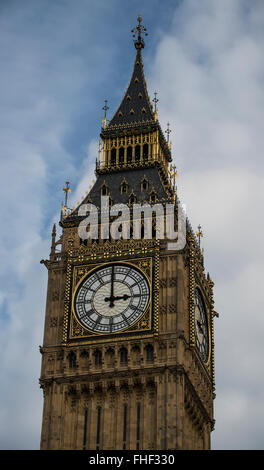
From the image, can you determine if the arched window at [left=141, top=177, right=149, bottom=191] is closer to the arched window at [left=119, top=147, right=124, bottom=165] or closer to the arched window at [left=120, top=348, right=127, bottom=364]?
the arched window at [left=119, top=147, right=124, bottom=165]

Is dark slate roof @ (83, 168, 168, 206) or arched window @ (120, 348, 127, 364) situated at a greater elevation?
dark slate roof @ (83, 168, 168, 206)

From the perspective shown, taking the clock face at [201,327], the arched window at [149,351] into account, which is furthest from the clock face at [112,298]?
the clock face at [201,327]

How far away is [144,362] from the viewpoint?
62.3 metres

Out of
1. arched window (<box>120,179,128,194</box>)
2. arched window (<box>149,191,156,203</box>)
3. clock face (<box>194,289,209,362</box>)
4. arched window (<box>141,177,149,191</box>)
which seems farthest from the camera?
arched window (<box>120,179,128,194</box>)

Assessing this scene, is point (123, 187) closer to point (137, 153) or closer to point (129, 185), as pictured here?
point (129, 185)

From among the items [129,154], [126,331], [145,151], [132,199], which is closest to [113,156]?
[129,154]

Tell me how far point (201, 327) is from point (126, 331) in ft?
16.5

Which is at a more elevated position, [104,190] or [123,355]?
[104,190]

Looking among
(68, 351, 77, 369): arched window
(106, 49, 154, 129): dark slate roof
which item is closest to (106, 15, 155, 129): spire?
(106, 49, 154, 129): dark slate roof

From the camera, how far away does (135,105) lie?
247 ft

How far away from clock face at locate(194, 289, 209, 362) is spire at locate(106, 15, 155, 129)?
37.9 ft

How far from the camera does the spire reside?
7444 centimetres

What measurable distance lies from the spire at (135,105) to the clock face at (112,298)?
1182 cm
